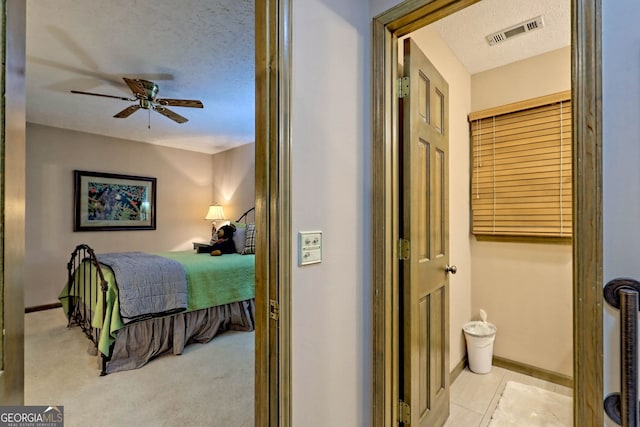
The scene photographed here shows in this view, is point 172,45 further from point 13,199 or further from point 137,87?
point 13,199

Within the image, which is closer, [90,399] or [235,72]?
[90,399]

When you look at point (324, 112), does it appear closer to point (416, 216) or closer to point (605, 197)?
point (416, 216)

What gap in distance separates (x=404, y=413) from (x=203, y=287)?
2.29 metres

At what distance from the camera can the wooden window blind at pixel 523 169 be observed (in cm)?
224

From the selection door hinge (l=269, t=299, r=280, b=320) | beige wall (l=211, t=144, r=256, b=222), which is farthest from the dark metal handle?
beige wall (l=211, t=144, r=256, b=222)

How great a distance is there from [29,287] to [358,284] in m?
4.91

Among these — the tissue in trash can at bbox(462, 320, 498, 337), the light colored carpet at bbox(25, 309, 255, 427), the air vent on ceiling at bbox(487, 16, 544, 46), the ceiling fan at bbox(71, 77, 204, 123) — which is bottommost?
the light colored carpet at bbox(25, 309, 255, 427)

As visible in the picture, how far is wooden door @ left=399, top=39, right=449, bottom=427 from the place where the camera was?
149 centimetres

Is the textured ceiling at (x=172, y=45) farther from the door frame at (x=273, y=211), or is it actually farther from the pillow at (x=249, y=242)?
the pillow at (x=249, y=242)

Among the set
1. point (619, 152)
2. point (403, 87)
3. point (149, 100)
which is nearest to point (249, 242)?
point (149, 100)

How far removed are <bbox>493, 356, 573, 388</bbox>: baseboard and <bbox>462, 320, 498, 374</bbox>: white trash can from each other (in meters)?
0.13

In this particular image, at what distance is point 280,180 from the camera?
102 cm

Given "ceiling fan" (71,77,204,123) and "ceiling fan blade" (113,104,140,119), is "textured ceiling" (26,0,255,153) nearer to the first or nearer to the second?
"ceiling fan" (71,77,204,123)

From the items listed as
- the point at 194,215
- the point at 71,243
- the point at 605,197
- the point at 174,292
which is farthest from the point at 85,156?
the point at 605,197
